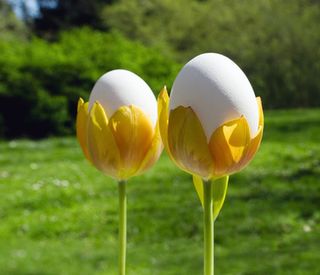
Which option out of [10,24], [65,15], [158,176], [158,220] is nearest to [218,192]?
[158,220]

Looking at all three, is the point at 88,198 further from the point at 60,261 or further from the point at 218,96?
the point at 218,96

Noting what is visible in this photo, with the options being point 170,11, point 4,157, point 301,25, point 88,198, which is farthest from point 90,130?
point 170,11

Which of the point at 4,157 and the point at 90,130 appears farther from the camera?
the point at 4,157

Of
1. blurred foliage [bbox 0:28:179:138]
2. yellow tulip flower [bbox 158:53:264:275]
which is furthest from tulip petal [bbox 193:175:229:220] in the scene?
blurred foliage [bbox 0:28:179:138]

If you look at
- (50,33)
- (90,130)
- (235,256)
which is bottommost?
(50,33)

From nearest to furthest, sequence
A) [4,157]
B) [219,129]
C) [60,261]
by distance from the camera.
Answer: [219,129] → [60,261] → [4,157]

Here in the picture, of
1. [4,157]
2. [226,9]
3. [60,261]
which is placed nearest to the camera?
[60,261]

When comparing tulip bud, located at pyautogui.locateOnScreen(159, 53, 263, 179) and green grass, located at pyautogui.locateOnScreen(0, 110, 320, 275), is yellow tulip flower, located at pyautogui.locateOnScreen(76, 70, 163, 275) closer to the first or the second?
tulip bud, located at pyautogui.locateOnScreen(159, 53, 263, 179)
